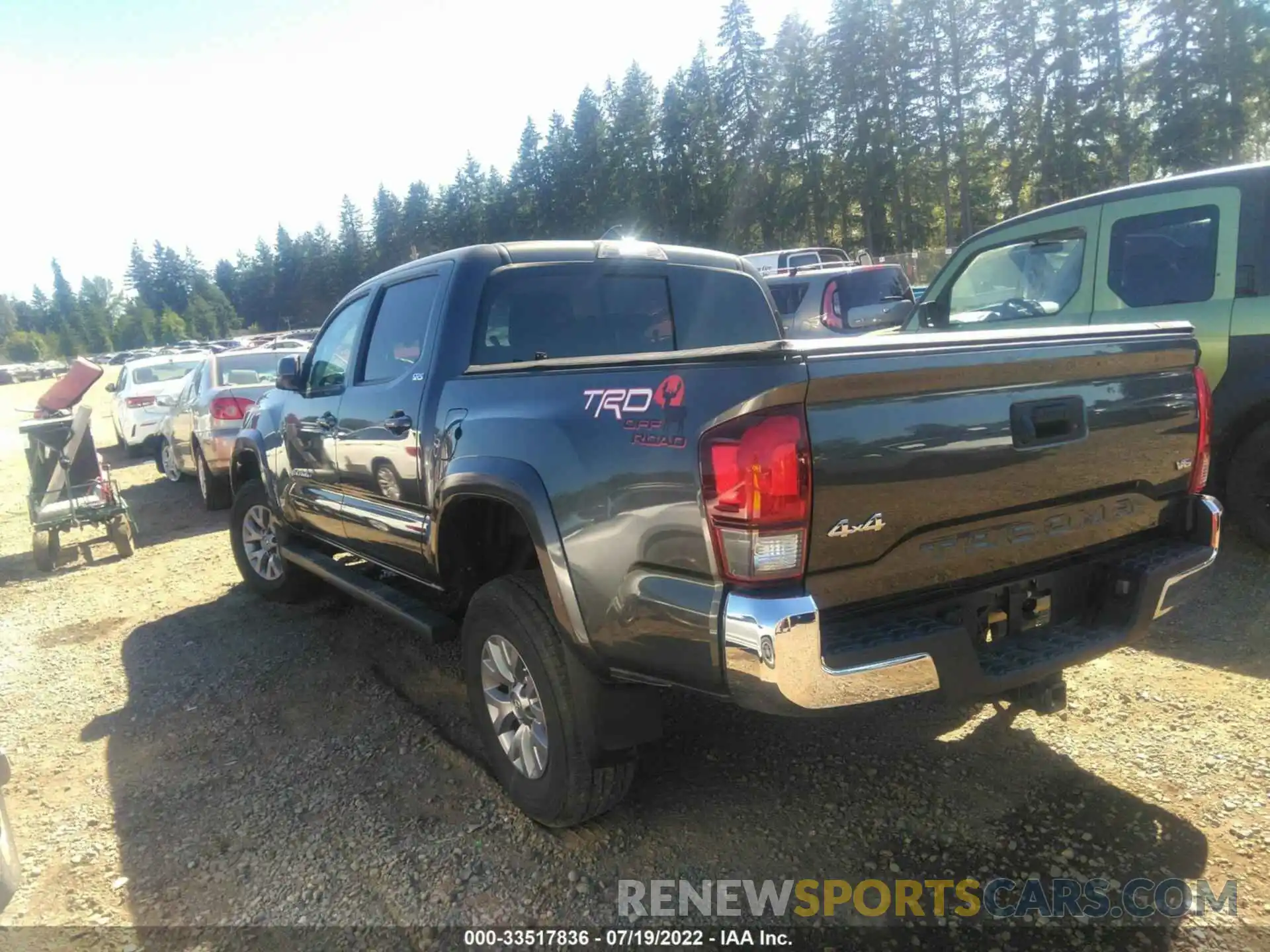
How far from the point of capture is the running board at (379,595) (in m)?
3.57

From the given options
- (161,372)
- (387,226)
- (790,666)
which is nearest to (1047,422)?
(790,666)

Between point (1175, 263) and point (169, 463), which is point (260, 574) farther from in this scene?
point (169, 463)

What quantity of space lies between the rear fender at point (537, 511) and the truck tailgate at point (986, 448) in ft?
2.68

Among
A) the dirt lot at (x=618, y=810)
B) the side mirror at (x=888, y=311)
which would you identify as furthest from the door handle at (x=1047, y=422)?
the side mirror at (x=888, y=311)

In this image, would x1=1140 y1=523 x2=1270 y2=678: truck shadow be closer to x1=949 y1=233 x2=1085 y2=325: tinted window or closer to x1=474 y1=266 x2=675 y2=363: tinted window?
x1=949 y1=233 x2=1085 y2=325: tinted window

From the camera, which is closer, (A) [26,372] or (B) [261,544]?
(B) [261,544]

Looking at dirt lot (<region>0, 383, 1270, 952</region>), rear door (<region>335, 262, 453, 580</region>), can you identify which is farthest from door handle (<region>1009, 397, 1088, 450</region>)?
rear door (<region>335, 262, 453, 580</region>)

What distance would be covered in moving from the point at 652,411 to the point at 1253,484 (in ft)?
14.2

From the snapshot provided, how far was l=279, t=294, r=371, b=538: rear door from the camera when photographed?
14.8 ft

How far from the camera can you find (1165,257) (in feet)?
17.2

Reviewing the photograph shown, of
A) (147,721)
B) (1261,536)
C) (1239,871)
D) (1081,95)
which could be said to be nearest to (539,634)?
(1239,871)

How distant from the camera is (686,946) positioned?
2.53m

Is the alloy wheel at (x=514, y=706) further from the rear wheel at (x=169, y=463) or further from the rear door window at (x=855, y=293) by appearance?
the rear wheel at (x=169, y=463)

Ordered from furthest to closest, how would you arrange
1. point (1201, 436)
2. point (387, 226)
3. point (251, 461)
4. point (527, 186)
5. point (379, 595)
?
point (387, 226)
point (527, 186)
point (251, 461)
point (379, 595)
point (1201, 436)
